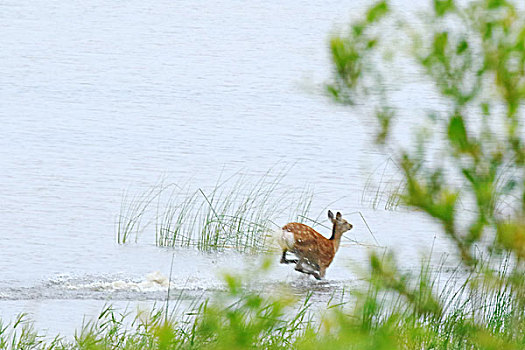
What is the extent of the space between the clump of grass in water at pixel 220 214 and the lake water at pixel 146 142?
24 cm

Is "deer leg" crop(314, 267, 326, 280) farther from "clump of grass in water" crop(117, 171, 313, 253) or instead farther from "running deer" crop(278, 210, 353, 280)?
"clump of grass in water" crop(117, 171, 313, 253)

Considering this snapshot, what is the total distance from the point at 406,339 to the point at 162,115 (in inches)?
691

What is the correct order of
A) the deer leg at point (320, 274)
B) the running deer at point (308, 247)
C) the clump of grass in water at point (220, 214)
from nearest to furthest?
the running deer at point (308, 247)
the deer leg at point (320, 274)
the clump of grass in water at point (220, 214)

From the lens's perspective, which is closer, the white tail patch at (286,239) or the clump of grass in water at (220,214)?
the white tail patch at (286,239)

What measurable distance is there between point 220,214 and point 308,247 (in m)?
2.67

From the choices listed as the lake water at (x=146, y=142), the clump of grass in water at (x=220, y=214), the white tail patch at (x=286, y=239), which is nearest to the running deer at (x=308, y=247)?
the white tail patch at (x=286, y=239)

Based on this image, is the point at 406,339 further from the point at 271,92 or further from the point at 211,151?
the point at 271,92

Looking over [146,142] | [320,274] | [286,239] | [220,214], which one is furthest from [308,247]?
[146,142]

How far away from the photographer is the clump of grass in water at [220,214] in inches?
440

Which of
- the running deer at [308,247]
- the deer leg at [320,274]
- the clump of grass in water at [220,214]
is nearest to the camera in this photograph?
the running deer at [308,247]

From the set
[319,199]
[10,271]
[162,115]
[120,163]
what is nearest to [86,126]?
[162,115]

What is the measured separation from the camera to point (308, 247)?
984 cm

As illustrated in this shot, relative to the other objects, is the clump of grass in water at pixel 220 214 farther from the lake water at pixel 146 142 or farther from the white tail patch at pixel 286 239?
the white tail patch at pixel 286 239

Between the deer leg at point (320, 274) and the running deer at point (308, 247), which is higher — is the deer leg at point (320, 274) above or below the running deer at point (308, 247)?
below
